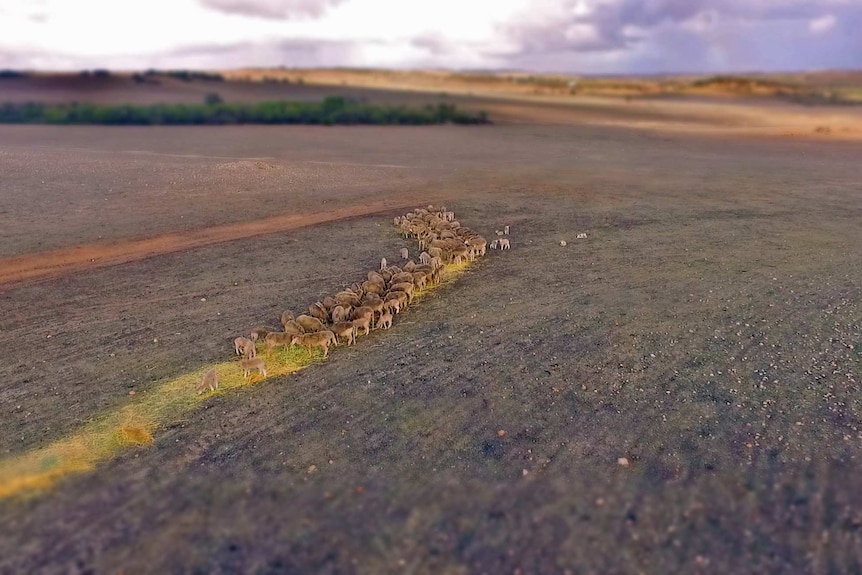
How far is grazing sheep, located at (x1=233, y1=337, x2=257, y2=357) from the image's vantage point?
35.7ft

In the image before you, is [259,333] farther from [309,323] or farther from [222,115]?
[222,115]

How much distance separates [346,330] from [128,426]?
12.3ft

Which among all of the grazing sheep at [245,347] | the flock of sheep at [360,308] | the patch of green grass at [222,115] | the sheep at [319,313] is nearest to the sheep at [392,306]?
the flock of sheep at [360,308]

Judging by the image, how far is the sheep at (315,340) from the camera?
11234mm

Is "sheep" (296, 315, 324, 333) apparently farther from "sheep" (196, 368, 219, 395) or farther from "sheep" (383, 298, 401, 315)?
"sheep" (196, 368, 219, 395)

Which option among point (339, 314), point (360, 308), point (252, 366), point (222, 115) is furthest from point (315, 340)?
point (222, 115)

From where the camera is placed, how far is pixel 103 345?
11805 millimetres

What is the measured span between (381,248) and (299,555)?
37.7 ft

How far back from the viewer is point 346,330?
1158 centimetres

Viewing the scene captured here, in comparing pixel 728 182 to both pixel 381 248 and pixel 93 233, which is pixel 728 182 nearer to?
pixel 381 248

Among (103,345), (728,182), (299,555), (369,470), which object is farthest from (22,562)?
(728,182)

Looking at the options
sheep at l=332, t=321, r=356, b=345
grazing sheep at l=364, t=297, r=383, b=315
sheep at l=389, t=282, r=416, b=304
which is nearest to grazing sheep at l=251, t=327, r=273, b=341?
sheep at l=332, t=321, r=356, b=345

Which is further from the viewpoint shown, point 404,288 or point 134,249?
point 134,249

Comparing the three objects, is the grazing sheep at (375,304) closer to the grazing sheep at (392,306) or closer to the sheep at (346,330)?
the grazing sheep at (392,306)
